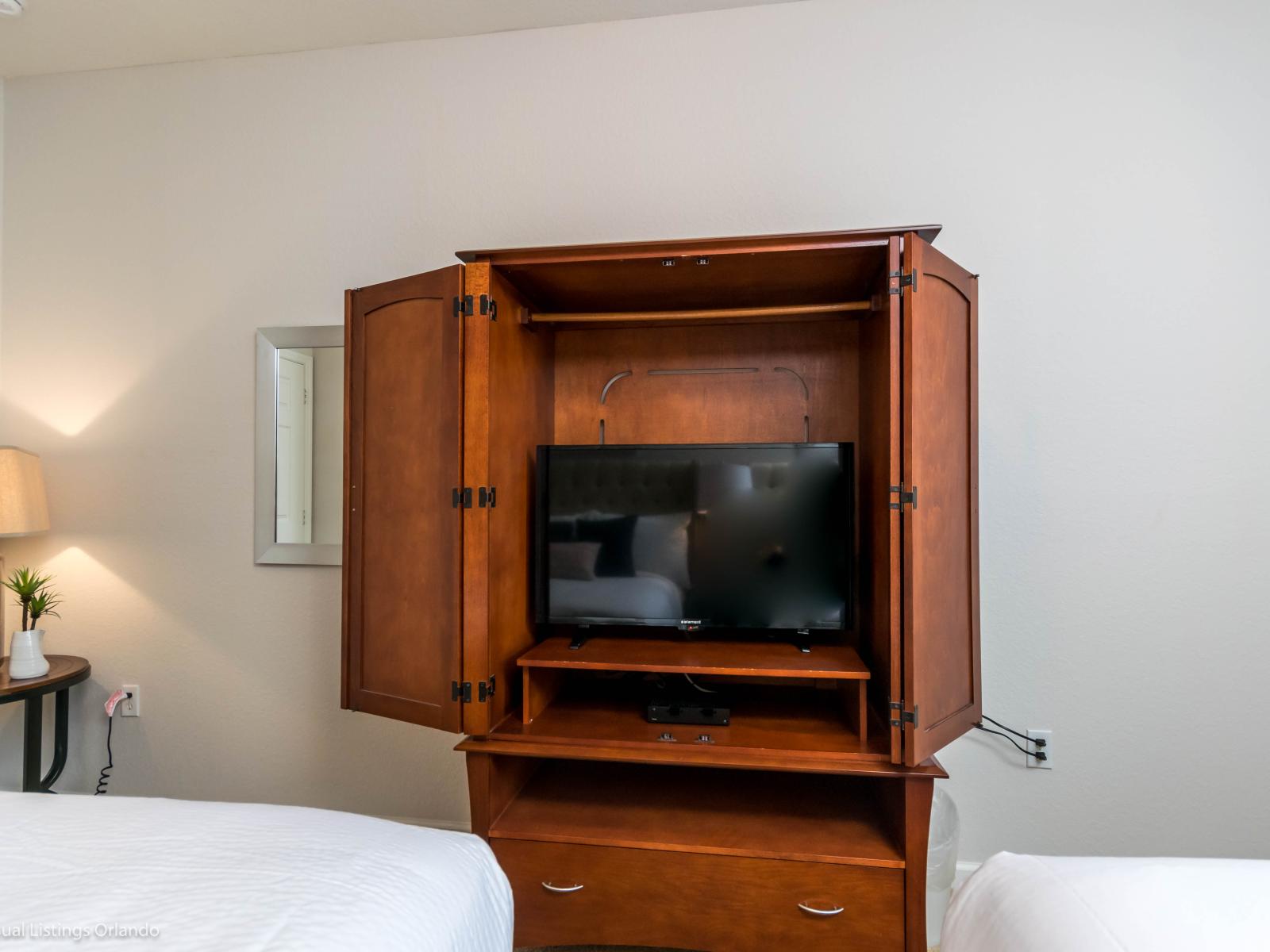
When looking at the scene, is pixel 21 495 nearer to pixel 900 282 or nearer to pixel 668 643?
pixel 668 643

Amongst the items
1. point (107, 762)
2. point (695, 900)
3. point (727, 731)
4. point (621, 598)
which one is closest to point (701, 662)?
point (727, 731)

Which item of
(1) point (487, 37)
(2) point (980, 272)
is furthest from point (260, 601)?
(2) point (980, 272)

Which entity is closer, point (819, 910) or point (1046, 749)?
point (819, 910)

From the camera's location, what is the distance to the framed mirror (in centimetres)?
235

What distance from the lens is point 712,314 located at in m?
1.89

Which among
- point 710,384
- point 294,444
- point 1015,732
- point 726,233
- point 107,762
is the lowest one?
point 107,762

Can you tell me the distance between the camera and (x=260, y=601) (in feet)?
7.82

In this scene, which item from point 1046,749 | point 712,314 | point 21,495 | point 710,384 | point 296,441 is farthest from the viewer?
point 296,441

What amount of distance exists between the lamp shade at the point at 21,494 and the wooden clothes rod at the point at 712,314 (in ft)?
6.07

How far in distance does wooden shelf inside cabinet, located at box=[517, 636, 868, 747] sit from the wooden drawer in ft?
1.05

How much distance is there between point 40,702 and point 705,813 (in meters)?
2.19

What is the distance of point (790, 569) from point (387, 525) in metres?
1.09

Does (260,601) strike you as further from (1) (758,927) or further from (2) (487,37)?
(2) (487,37)

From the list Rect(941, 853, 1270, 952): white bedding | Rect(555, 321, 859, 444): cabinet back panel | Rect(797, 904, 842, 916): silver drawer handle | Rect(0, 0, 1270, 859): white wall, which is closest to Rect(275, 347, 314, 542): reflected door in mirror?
Rect(0, 0, 1270, 859): white wall
